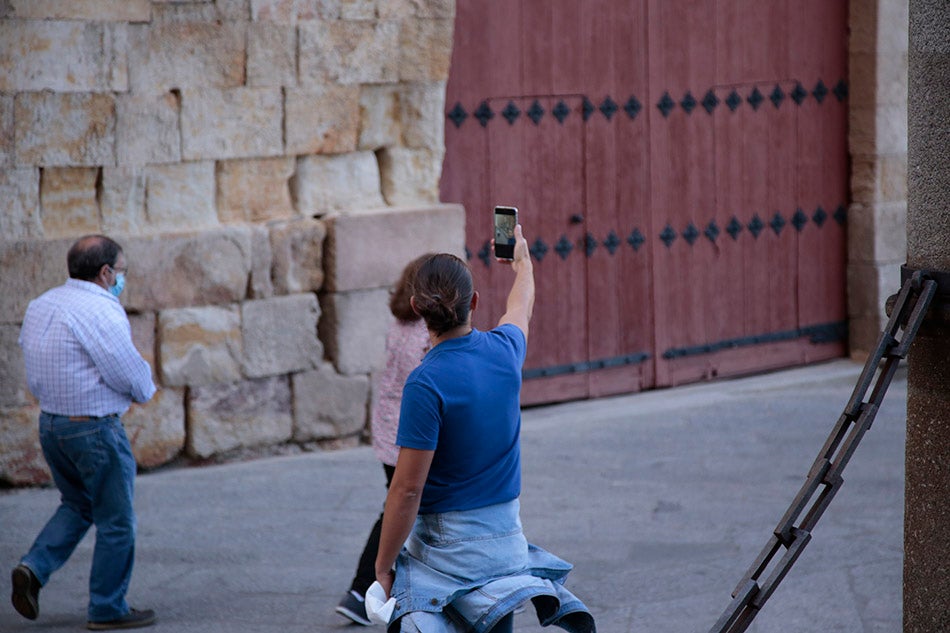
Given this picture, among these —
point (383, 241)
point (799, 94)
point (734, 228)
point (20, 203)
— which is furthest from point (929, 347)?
point (799, 94)

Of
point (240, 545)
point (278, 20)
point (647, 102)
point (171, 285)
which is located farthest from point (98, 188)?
point (647, 102)

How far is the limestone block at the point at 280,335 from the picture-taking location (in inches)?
276

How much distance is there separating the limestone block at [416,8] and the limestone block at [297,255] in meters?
1.15

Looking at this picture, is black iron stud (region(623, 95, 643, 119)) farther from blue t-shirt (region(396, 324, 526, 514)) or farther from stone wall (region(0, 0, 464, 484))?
blue t-shirt (region(396, 324, 526, 514))

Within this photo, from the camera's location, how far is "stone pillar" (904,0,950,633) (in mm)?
3287

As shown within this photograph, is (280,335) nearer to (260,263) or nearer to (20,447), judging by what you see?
(260,263)

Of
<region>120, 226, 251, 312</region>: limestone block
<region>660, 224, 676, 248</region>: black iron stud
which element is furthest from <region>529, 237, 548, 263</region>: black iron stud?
<region>120, 226, 251, 312</region>: limestone block

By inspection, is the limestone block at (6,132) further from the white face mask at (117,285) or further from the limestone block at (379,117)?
the limestone block at (379,117)

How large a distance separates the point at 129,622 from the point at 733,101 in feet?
17.3

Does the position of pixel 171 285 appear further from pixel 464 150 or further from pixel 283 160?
pixel 464 150

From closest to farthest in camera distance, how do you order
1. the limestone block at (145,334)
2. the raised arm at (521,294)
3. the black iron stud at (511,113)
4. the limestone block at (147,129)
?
the raised arm at (521,294) → the limestone block at (147,129) → the limestone block at (145,334) → the black iron stud at (511,113)

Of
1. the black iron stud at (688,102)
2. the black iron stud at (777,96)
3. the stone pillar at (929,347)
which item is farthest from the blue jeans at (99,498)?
the black iron stud at (777,96)

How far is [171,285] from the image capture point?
22.3 ft

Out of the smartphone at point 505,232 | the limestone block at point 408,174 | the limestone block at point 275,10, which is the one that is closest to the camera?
the smartphone at point 505,232
